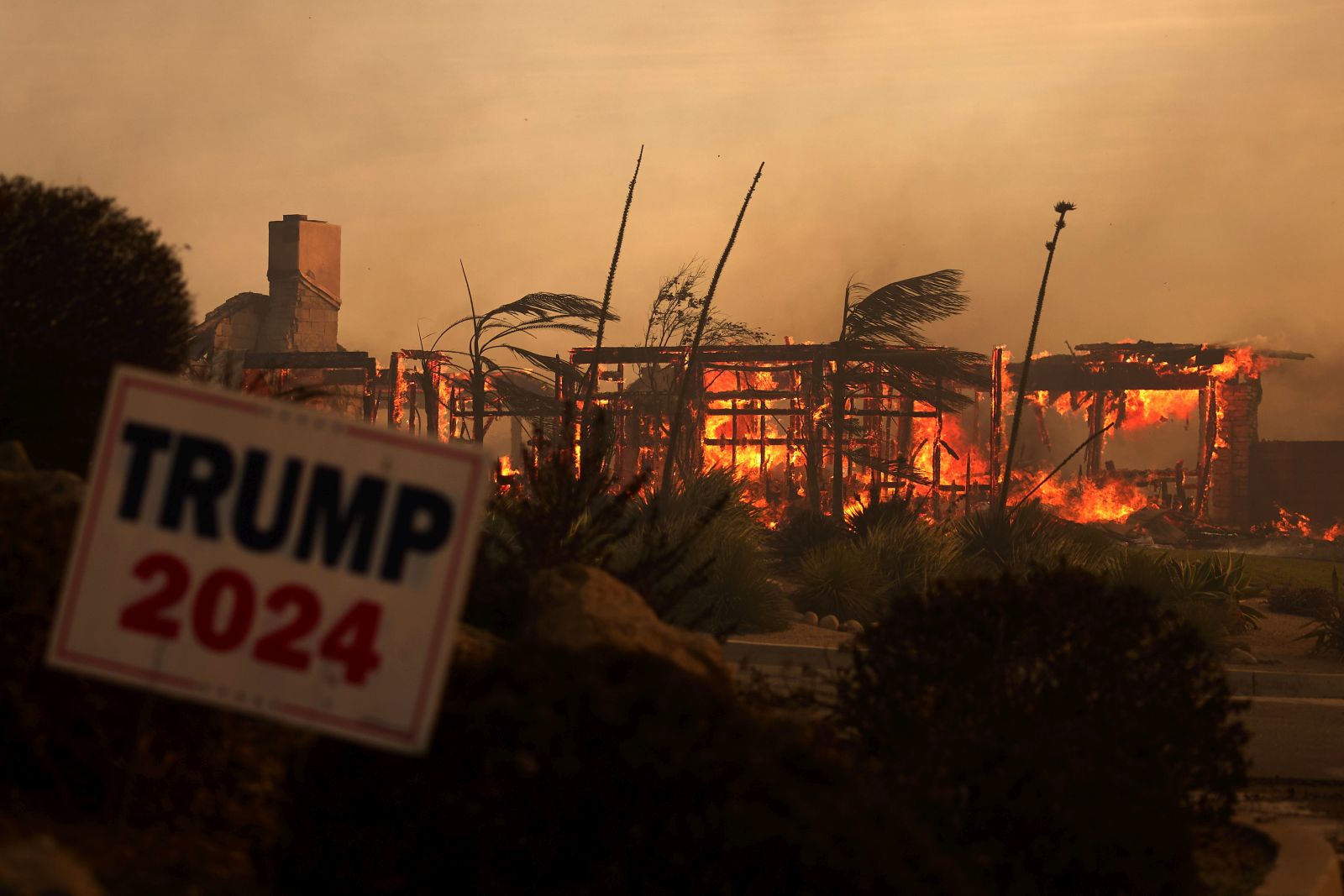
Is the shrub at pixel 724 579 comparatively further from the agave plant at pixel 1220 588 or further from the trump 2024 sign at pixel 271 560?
the trump 2024 sign at pixel 271 560

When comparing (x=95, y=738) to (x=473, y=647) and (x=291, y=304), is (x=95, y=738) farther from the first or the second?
(x=291, y=304)

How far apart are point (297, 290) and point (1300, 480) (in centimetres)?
2683

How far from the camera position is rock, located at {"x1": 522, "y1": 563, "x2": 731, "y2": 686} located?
501cm

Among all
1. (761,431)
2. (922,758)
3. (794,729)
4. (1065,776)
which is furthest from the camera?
(761,431)

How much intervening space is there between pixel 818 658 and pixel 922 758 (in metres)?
8.44

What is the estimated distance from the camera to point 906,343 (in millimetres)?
25500

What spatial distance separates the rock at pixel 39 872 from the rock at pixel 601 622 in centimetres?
201

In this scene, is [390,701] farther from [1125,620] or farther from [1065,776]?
[1125,620]

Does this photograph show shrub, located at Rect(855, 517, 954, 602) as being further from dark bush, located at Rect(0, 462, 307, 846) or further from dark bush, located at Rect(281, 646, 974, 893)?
dark bush, located at Rect(281, 646, 974, 893)

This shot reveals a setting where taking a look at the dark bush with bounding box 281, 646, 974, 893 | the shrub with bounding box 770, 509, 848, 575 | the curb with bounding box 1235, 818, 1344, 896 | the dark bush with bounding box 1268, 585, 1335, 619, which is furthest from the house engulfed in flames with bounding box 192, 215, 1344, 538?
the dark bush with bounding box 281, 646, 974, 893

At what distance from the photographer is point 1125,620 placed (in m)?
5.86

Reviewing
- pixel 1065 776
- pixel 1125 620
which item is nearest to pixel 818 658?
pixel 1125 620

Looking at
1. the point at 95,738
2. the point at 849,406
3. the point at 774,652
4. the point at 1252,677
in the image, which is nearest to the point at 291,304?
the point at 849,406

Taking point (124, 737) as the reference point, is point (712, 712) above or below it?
above
